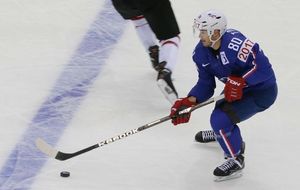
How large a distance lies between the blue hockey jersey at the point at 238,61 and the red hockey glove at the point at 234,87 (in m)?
0.03

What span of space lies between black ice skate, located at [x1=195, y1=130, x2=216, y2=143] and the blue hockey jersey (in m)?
0.36

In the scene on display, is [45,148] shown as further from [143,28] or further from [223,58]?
[143,28]

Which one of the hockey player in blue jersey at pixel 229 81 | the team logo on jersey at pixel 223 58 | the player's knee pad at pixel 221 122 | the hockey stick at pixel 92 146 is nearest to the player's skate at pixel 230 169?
the hockey player in blue jersey at pixel 229 81

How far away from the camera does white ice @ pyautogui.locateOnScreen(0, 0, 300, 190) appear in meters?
3.45

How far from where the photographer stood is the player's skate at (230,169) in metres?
3.41

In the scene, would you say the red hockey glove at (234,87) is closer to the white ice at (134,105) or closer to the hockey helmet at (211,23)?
the hockey helmet at (211,23)

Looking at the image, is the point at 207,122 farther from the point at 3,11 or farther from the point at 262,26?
the point at 3,11

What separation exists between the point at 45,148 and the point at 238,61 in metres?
0.90

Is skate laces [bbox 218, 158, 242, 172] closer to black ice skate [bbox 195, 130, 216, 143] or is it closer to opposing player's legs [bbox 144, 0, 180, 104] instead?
black ice skate [bbox 195, 130, 216, 143]

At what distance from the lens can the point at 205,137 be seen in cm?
364

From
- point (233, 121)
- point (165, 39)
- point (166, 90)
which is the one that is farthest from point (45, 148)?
point (165, 39)

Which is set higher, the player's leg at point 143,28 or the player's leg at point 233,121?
the player's leg at point 143,28

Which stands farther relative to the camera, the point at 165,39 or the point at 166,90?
the point at 165,39

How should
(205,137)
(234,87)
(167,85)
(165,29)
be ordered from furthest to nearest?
(165,29) → (167,85) → (205,137) → (234,87)
